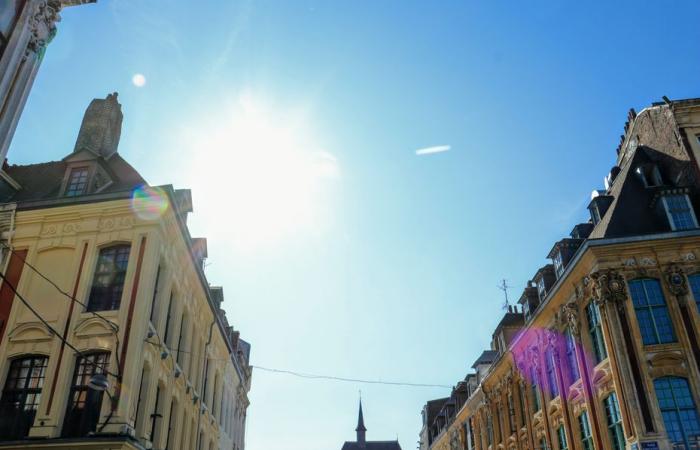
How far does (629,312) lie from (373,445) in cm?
10155

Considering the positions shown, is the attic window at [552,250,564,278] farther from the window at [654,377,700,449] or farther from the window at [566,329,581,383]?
the window at [654,377,700,449]

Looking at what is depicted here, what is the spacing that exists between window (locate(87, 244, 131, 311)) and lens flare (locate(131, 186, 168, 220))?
1220mm

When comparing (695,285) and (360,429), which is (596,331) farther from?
(360,429)

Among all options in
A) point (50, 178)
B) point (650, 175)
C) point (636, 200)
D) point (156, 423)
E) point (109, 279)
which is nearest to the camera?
point (109, 279)

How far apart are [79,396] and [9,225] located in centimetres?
704

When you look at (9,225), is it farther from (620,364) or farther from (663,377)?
(663,377)

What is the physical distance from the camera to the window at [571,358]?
22828 millimetres

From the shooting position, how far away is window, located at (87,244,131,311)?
57.5 ft

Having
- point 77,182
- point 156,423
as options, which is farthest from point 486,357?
point 77,182

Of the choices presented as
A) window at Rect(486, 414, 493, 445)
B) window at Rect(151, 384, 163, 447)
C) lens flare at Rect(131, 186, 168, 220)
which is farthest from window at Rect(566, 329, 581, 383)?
lens flare at Rect(131, 186, 168, 220)

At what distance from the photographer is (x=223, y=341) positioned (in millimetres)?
31859

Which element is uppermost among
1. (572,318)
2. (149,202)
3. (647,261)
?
(149,202)

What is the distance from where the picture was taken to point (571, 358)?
23391mm

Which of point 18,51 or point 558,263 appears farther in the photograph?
point 558,263
